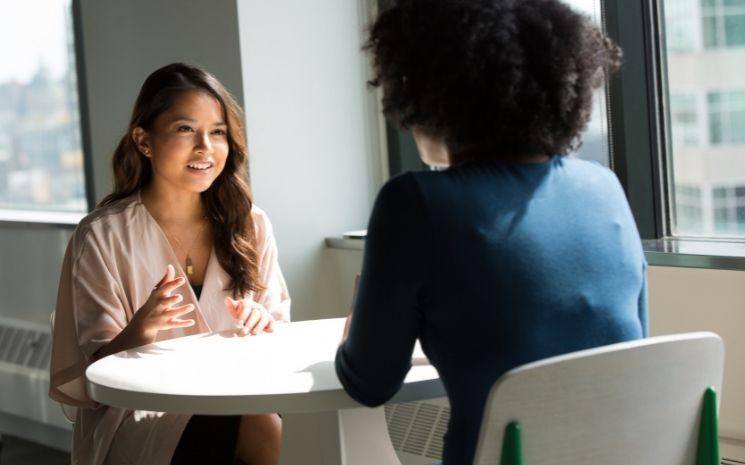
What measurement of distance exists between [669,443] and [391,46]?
2.16 ft

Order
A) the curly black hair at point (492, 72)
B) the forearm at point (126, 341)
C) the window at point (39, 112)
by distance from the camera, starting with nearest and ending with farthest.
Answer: the curly black hair at point (492, 72), the forearm at point (126, 341), the window at point (39, 112)

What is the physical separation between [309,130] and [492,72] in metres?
2.26

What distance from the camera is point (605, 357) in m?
1.27

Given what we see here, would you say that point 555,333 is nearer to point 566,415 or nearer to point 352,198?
point 566,415

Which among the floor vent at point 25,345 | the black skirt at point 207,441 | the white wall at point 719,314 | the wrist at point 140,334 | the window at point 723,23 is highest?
the window at point 723,23

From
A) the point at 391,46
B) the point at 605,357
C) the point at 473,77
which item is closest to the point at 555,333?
the point at 605,357

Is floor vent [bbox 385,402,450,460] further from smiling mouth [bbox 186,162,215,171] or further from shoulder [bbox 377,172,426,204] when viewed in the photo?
shoulder [bbox 377,172,426,204]

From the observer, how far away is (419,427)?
3.25 m

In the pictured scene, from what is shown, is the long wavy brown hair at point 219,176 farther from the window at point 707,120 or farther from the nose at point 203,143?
the window at point 707,120

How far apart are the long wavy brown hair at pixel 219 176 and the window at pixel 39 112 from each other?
228 cm

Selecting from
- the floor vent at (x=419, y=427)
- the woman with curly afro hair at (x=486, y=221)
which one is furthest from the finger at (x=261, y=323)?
the floor vent at (x=419, y=427)

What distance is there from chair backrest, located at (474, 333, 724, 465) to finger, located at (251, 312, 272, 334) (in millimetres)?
1062

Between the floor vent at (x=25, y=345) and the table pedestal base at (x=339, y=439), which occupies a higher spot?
the table pedestal base at (x=339, y=439)

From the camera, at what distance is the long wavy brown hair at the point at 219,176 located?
99.3 inches
